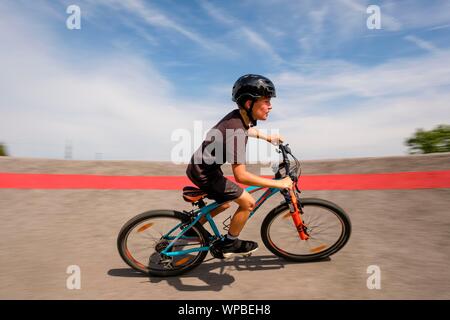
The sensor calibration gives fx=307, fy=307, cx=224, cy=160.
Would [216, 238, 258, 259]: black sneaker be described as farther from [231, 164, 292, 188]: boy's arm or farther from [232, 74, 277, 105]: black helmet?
[232, 74, 277, 105]: black helmet

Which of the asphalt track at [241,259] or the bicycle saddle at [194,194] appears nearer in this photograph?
the asphalt track at [241,259]

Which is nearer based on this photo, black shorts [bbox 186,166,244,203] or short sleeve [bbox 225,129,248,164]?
short sleeve [bbox 225,129,248,164]

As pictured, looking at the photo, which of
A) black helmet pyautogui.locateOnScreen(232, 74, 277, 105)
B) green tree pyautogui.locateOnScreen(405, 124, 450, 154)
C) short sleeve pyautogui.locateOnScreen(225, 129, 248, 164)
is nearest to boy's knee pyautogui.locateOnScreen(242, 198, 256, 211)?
short sleeve pyautogui.locateOnScreen(225, 129, 248, 164)

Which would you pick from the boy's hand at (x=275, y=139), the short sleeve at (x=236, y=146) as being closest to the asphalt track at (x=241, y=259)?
the short sleeve at (x=236, y=146)

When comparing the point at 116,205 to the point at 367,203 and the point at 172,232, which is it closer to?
the point at 172,232

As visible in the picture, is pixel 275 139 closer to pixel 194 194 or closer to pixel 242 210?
pixel 242 210

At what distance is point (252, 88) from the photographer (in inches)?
124

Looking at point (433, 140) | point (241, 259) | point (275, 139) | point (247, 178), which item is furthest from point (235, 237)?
point (433, 140)

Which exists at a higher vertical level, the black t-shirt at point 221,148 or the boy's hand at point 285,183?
the black t-shirt at point 221,148

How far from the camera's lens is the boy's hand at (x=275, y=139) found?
3.72m

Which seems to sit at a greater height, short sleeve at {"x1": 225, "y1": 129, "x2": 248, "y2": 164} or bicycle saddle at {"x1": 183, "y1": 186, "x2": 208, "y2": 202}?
short sleeve at {"x1": 225, "y1": 129, "x2": 248, "y2": 164}

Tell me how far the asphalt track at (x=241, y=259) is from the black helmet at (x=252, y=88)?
1917 millimetres

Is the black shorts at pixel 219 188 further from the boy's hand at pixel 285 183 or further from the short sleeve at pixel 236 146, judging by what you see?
the boy's hand at pixel 285 183

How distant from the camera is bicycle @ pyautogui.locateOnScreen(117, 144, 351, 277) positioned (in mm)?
3342
